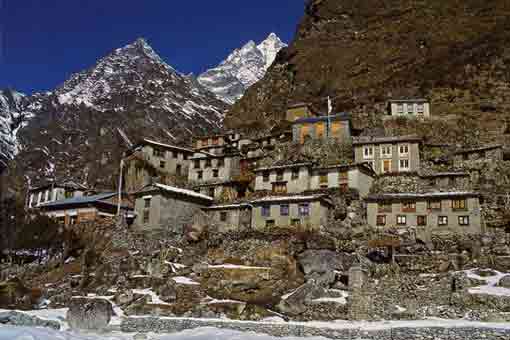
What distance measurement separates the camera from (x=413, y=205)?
5334 cm

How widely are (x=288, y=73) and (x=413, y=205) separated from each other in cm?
9634

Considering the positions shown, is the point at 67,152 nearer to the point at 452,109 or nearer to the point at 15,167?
the point at 15,167

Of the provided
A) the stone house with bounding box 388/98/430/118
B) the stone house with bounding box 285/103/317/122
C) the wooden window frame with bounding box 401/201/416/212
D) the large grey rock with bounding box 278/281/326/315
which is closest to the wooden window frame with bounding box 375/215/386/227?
the wooden window frame with bounding box 401/201/416/212

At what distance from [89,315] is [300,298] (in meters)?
14.6

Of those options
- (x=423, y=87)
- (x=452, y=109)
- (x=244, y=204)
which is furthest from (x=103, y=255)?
(x=423, y=87)

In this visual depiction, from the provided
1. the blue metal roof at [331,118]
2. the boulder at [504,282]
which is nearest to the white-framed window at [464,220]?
the boulder at [504,282]

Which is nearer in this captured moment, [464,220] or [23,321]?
[23,321]

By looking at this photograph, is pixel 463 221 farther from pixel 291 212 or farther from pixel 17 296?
pixel 17 296

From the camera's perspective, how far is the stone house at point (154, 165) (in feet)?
273

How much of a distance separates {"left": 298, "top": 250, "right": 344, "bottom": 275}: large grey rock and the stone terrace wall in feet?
41.1

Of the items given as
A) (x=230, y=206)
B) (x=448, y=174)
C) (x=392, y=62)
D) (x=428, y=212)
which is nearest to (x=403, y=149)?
(x=448, y=174)

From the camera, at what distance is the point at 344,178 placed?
62.2 meters

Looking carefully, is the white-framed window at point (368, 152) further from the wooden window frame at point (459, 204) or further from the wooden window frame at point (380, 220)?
the wooden window frame at point (459, 204)

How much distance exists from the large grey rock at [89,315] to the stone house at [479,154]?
47990 millimetres
